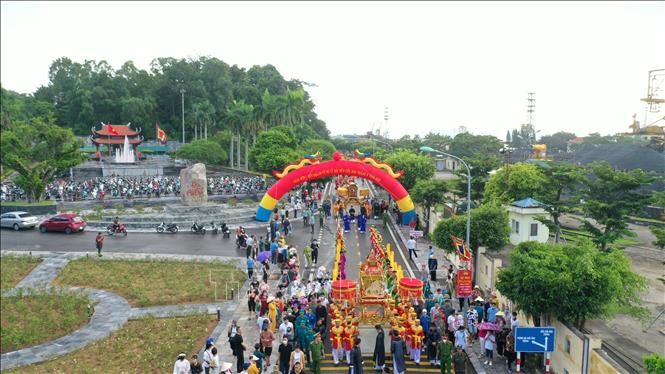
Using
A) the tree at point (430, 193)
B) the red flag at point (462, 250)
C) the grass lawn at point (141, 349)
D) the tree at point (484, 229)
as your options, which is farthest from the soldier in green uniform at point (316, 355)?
the tree at point (430, 193)

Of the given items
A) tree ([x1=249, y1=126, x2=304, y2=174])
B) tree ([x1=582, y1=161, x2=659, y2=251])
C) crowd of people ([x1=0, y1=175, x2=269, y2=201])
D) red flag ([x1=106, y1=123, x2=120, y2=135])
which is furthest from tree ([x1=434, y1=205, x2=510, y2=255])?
red flag ([x1=106, y1=123, x2=120, y2=135])

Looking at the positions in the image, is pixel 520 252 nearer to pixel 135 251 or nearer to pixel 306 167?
pixel 306 167

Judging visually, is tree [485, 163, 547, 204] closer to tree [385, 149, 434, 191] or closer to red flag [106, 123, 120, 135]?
tree [385, 149, 434, 191]

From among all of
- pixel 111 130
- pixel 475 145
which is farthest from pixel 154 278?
pixel 475 145

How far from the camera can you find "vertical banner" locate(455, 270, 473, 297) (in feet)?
55.3

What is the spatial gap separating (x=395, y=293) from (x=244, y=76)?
7697cm

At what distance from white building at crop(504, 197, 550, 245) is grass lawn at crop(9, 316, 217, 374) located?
17.5m

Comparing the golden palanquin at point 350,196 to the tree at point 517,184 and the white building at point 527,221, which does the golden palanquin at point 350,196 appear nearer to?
the tree at point 517,184

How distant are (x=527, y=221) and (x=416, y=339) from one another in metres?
16.6

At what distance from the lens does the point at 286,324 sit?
13.3 m

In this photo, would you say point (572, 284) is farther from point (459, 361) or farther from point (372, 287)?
point (372, 287)

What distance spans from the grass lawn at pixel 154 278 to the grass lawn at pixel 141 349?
2.25 metres

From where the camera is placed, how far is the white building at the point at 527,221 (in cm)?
2720

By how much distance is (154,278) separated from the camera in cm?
2134
